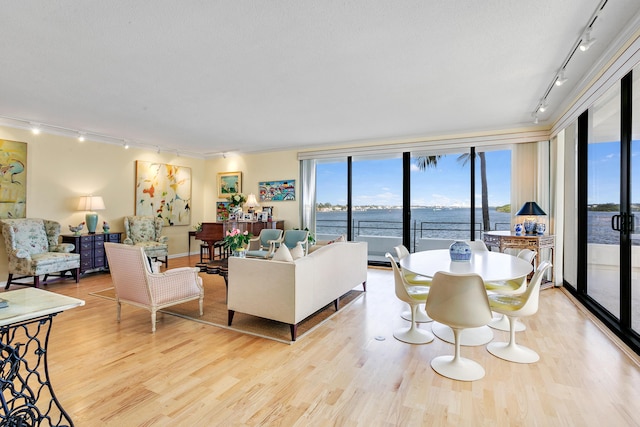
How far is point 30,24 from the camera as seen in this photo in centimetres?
243

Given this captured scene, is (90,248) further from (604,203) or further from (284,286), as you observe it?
(604,203)

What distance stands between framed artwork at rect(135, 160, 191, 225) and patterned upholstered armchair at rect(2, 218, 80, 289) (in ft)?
5.75

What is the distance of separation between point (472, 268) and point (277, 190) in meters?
5.36

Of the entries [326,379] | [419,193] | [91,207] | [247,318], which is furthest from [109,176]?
[419,193]

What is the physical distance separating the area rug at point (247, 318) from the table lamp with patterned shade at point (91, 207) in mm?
1720

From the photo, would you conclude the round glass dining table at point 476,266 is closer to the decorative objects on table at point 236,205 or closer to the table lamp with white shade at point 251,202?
the table lamp with white shade at point 251,202

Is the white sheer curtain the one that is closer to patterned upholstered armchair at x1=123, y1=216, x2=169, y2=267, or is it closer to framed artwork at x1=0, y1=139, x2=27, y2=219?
patterned upholstered armchair at x1=123, y1=216, x2=169, y2=267

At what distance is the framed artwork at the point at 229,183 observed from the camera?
798 centimetres

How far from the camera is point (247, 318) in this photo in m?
3.60

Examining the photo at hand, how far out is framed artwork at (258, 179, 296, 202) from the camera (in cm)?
736

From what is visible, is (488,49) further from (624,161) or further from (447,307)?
(447,307)

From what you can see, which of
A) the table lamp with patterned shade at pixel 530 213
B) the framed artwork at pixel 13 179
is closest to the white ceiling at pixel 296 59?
the framed artwork at pixel 13 179

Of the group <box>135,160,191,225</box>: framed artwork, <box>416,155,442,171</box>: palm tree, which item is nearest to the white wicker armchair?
<box>135,160,191,225</box>: framed artwork

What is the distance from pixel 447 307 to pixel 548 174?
402cm
